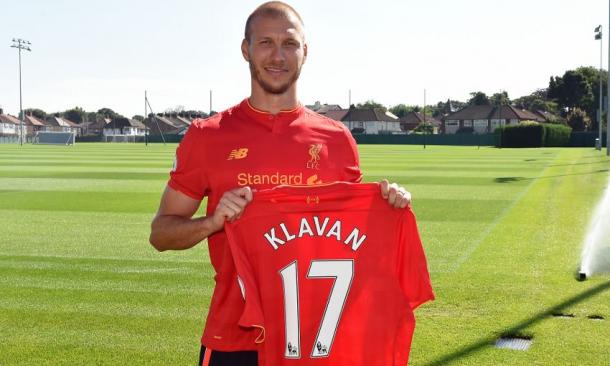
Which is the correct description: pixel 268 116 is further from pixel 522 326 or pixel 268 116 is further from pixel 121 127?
pixel 121 127

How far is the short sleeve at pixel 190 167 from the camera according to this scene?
3.04 m

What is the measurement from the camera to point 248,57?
10.4 feet

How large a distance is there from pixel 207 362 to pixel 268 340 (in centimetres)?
27

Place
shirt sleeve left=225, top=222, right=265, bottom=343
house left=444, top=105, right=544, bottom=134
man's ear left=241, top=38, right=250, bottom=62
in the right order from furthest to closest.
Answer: house left=444, top=105, right=544, bottom=134 < man's ear left=241, top=38, right=250, bottom=62 < shirt sleeve left=225, top=222, right=265, bottom=343

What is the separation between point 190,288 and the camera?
7469 mm

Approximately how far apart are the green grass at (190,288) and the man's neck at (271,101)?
2655 mm

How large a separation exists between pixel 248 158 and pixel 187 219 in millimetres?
369

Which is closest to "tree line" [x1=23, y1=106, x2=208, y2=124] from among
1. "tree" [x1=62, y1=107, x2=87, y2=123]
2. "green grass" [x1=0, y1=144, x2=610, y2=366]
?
"tree" [x1=62, y1=107, x2=87, y2=123]

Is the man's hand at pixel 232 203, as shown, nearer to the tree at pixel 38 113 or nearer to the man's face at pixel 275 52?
the man's face at pixel 275 52

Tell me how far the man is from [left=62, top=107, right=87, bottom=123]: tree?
198 meters

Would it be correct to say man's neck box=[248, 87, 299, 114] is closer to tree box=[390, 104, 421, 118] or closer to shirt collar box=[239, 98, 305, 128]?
shirt collar box=[239, 98, 305, 128]

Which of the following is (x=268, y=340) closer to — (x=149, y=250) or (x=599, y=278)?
(x=599, y=278)

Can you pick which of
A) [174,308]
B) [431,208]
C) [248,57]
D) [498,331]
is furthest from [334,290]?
[431,208]

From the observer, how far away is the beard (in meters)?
3.10
